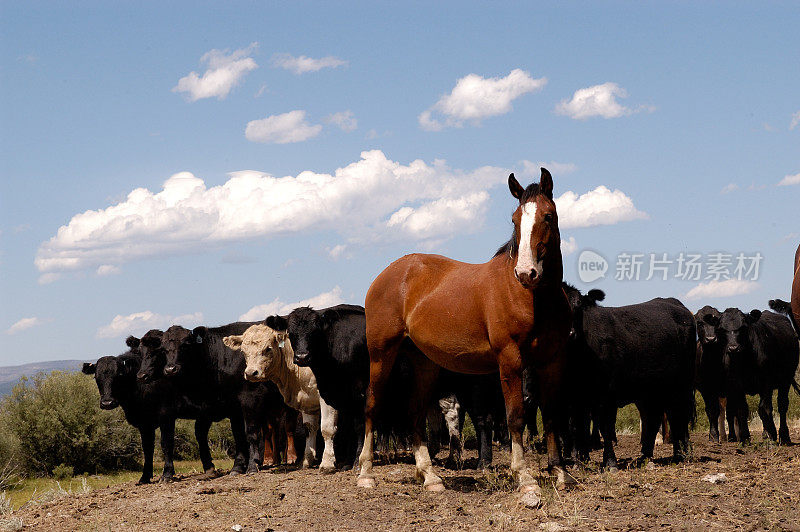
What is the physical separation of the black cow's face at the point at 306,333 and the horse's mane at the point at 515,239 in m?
4.10

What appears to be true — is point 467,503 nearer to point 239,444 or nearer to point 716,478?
point 716,478

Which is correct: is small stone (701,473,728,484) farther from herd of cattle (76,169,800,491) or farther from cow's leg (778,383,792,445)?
cow's leg (778,383,792,445)

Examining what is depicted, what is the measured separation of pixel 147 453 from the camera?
1386 cm

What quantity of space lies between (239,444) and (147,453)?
1618 mm

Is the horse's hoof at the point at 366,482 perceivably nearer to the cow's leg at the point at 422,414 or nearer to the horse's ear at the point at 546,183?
the cow's leg at the point at 422,414

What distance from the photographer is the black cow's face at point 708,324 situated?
563 inches

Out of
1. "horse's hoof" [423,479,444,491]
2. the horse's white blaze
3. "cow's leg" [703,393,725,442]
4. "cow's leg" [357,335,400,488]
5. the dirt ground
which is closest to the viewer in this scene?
the dirt ground

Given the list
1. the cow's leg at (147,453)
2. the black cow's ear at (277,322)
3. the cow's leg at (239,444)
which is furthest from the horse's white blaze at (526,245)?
the cow's leg at (147,453)

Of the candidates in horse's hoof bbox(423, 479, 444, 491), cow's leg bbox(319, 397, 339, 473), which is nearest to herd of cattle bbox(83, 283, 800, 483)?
cow's leg bbox(319, 397, 339, 473)

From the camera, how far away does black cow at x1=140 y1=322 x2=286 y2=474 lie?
13406mm

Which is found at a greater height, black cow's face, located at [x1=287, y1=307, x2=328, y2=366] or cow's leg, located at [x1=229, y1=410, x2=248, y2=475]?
black cow's face, located at [x1=287, y1=307, x2=328, y2=366]

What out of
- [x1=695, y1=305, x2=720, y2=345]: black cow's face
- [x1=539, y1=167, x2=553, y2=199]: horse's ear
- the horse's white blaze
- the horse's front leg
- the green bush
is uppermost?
[x1=539, y1=167, x2=553, y2=199]: horse's ear

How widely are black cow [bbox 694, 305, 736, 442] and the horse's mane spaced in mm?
6903

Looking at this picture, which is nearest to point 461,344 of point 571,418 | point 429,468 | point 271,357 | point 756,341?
point 429,468
